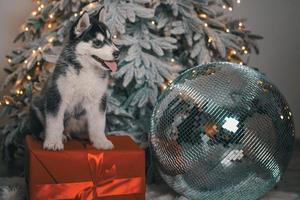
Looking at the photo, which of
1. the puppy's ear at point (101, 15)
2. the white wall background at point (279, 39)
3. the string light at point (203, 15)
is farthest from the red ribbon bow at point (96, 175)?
the white wall background at point (279, 39)

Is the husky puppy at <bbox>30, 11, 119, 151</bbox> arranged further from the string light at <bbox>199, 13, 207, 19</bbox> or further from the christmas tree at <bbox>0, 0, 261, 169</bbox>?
the string light at <bbox>199, 13, 207, 19</bbox>

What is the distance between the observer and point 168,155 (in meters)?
1.28

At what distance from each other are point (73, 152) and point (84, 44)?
300 millimetres

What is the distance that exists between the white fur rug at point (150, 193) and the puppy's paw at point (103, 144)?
262 millimetres

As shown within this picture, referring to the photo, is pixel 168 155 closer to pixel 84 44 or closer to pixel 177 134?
pixel 177 134

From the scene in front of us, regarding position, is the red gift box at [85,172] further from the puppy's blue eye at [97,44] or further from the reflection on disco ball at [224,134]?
the puppy's blue eye at [97,44]

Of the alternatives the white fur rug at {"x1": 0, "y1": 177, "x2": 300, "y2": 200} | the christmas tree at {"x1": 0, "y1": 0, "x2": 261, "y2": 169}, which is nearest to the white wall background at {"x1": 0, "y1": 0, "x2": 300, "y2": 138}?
the christmas tree at {"x1": 0, "y1": 0, "x2": 261, "y2": 169}

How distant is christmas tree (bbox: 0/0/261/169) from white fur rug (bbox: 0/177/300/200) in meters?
0.17

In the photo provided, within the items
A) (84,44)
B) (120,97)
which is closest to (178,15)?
(120,97)

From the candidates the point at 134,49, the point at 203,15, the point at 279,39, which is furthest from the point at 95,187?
the point at 279,39

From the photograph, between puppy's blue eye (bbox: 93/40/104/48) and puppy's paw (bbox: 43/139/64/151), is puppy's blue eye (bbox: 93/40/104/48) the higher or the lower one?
the higher one

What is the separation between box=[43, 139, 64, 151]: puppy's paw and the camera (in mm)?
1168

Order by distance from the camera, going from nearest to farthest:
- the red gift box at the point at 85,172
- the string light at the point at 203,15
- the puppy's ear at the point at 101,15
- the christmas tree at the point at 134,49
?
the red gift box at the point at 85,172
the puppy's ear at the point at 101,15
the christmas tree at the point at 134,49
the string light at the point at 203,15

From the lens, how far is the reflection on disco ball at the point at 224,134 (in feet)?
3.96
